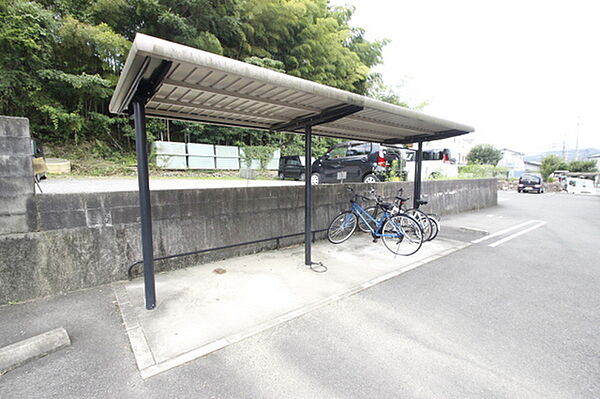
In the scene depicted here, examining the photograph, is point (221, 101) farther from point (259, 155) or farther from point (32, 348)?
point (259, 155)

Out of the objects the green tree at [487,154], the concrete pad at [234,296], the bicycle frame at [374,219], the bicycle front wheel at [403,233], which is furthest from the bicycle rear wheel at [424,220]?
the green tree at [487,154]

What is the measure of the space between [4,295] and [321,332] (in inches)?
122

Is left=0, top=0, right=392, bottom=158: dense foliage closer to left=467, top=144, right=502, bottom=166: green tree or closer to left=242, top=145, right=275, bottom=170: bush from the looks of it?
left=242, top=145, right=275, bottom=170: bush

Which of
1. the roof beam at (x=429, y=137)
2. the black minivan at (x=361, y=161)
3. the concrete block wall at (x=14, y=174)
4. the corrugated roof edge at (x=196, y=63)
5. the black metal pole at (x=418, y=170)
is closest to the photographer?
the corrugated roof edge at (x=196, y=63)

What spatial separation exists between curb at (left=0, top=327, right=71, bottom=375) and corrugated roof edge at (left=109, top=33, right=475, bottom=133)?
6.89 feet

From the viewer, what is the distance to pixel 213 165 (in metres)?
13.2

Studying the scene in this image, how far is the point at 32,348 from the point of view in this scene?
1949 millimetres

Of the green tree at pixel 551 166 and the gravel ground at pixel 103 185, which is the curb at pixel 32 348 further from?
the green tree at pixel 551 166

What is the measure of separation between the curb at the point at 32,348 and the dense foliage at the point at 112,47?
12.0 meters

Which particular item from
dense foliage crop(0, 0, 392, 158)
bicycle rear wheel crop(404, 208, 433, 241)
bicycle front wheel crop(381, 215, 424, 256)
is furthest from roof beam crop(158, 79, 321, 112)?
dense foliage crop(0, 0, 392, 158)

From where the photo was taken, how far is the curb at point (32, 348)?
6.05 feet

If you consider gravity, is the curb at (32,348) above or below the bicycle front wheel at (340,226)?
below

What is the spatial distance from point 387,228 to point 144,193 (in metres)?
3.89

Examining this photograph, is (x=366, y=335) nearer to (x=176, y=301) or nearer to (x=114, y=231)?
(x=176, y=301)
